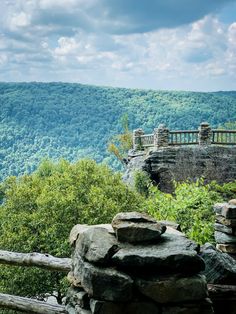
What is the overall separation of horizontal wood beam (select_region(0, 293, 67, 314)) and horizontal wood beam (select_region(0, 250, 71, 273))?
38 cm

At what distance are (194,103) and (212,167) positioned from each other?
7093 centimetres

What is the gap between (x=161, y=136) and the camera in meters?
31.7

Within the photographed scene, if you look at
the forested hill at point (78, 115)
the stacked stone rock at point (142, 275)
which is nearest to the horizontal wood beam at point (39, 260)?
the stacked stone rock at point (142, 275)

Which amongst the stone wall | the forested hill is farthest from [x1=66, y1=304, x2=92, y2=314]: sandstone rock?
the forested hill

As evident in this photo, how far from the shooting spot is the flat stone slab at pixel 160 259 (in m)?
3.73

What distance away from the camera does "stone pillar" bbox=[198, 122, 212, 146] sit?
3128 cm

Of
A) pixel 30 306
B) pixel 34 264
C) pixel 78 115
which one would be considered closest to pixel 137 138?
pixel 34 264

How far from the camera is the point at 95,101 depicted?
433ft

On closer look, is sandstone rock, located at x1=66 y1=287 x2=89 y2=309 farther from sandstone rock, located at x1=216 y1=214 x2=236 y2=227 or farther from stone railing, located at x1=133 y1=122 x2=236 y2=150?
stone railing, located at x1=133 y1=122 x2=236 y2=150

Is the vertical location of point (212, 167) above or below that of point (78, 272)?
below

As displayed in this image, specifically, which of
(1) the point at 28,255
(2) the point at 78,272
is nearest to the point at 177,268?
(2) the point at 78,272

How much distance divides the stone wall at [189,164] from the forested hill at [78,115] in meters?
58.7

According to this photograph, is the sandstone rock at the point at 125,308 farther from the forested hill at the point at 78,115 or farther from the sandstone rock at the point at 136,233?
the forested hill at the point at 78,115

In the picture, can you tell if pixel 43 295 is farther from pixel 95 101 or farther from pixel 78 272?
pixel 95 101
